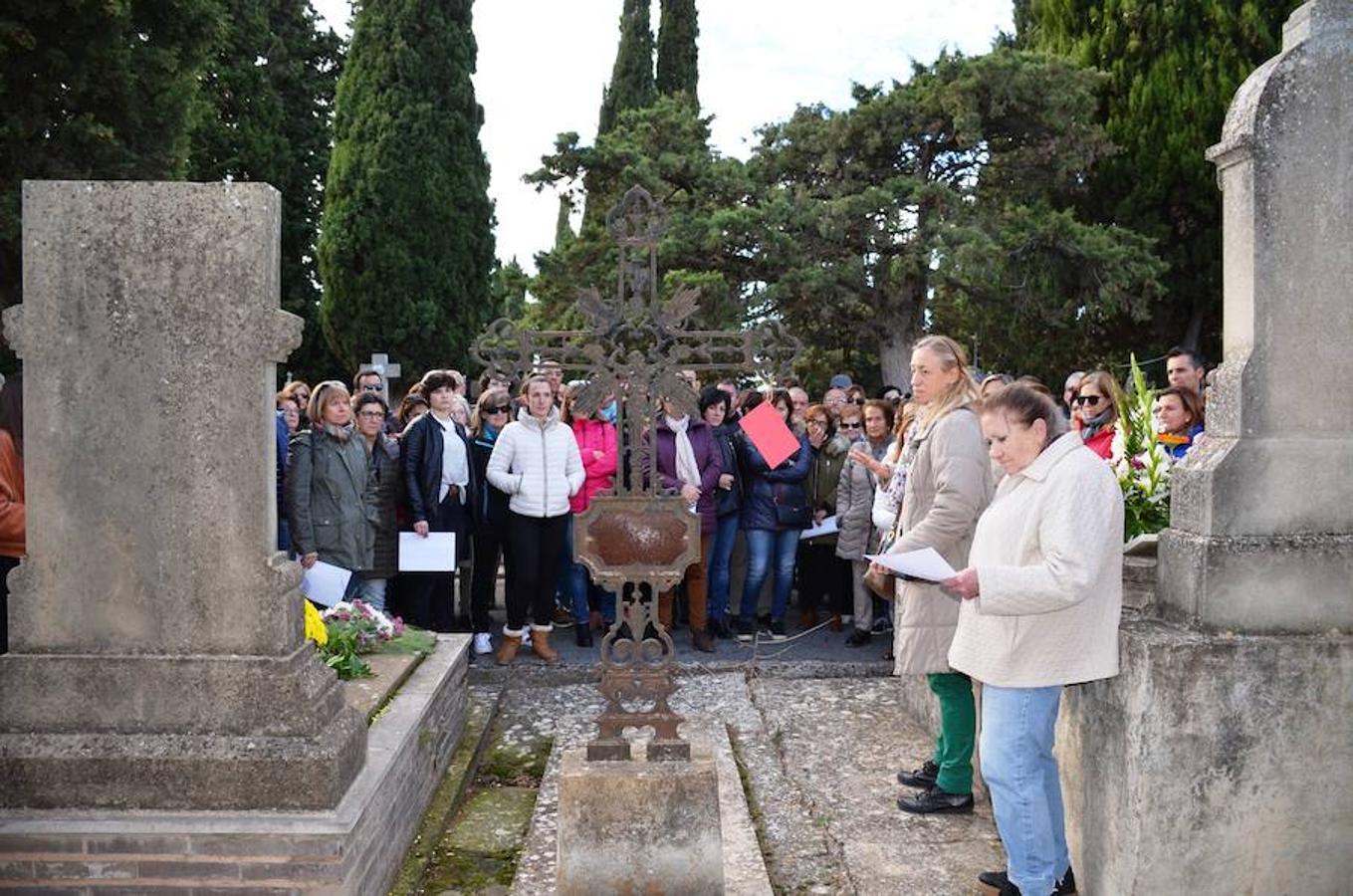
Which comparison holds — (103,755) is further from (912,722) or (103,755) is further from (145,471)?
(912,722)

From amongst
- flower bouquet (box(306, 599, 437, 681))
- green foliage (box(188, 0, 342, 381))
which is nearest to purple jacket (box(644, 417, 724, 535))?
flower bouquet (box(306, 599, 437, 681))

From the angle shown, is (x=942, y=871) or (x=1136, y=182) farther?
(x=1136, y=182)

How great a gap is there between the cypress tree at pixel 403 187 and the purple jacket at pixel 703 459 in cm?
1501

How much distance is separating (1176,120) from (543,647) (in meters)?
16.2

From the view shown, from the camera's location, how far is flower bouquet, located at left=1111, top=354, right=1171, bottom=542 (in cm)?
458

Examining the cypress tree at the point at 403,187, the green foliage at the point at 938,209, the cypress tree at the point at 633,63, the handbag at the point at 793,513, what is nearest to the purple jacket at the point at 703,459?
the handbag at the point at 793,513

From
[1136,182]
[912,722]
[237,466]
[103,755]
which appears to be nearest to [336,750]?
[103,755]

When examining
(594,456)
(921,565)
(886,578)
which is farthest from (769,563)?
(921,565)

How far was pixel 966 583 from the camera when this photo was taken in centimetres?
361

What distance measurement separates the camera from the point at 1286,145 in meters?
3.67

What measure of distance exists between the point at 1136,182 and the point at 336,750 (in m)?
18.6

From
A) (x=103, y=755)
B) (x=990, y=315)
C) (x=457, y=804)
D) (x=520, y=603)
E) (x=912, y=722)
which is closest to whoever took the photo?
(x=103, y=755)

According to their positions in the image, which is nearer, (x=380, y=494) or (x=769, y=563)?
(x=380, y=494)

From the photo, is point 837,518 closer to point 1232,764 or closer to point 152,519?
point 1232,764
